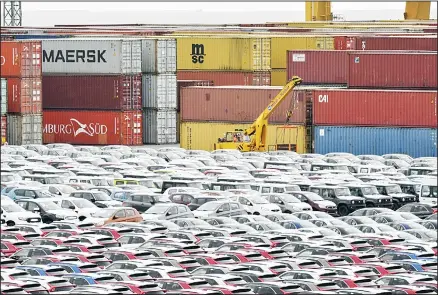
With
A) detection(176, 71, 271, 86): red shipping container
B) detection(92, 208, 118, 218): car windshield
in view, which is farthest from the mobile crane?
detection(92, 208, 118, 218): car windshield

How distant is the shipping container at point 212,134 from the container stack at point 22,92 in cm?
946

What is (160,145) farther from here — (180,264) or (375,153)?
(180,264)

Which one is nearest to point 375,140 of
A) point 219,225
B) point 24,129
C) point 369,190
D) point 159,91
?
point 159,91

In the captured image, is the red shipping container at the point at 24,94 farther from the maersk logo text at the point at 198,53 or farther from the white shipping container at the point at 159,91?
the maersk logo text at the point at 198,53

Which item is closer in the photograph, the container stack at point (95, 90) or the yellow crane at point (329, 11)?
the container stack at point (95, 90)

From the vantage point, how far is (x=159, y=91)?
77.5 m

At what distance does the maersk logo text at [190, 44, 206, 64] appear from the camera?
289 feet

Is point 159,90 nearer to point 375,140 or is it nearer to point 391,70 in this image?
point 391,70

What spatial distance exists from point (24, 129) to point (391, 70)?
21416mm

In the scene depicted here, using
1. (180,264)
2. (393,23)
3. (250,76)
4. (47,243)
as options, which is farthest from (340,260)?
(393,23)

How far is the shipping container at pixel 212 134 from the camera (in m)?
66.8

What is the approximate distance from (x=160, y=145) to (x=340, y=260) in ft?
166

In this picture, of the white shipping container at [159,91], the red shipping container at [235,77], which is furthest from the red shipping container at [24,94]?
the red shipping container at [235,77]

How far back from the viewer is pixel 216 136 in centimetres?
6962
